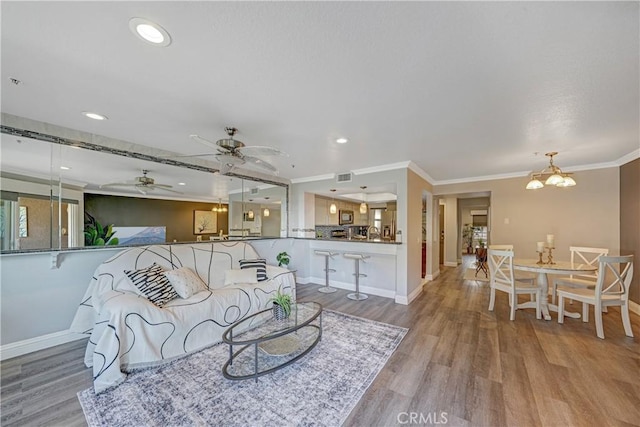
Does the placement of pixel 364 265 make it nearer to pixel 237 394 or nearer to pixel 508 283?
pixel 508 283

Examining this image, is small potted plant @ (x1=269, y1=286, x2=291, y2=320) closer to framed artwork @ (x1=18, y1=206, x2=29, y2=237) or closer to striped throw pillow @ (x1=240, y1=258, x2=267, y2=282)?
striped throw pillow @ (x1=240, y1=258, x2=267, y2=282)

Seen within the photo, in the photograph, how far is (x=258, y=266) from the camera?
12.0 ft

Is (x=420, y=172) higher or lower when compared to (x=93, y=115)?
lower

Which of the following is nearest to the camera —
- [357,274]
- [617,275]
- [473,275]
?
[617,275]

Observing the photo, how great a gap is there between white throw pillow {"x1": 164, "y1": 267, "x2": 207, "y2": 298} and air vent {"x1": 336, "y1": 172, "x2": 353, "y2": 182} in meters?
3.18

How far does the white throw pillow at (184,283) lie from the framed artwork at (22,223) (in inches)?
54.2

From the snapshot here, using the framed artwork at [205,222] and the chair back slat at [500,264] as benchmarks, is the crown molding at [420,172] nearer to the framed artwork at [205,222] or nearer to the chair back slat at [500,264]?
the chair back slat at [500,264]

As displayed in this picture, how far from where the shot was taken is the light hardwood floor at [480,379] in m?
1.70

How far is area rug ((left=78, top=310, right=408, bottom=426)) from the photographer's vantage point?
1.66m

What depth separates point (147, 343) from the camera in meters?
2.17

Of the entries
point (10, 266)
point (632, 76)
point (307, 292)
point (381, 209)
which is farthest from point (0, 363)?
point (381, 209)

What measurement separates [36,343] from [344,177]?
4719 millimetres
